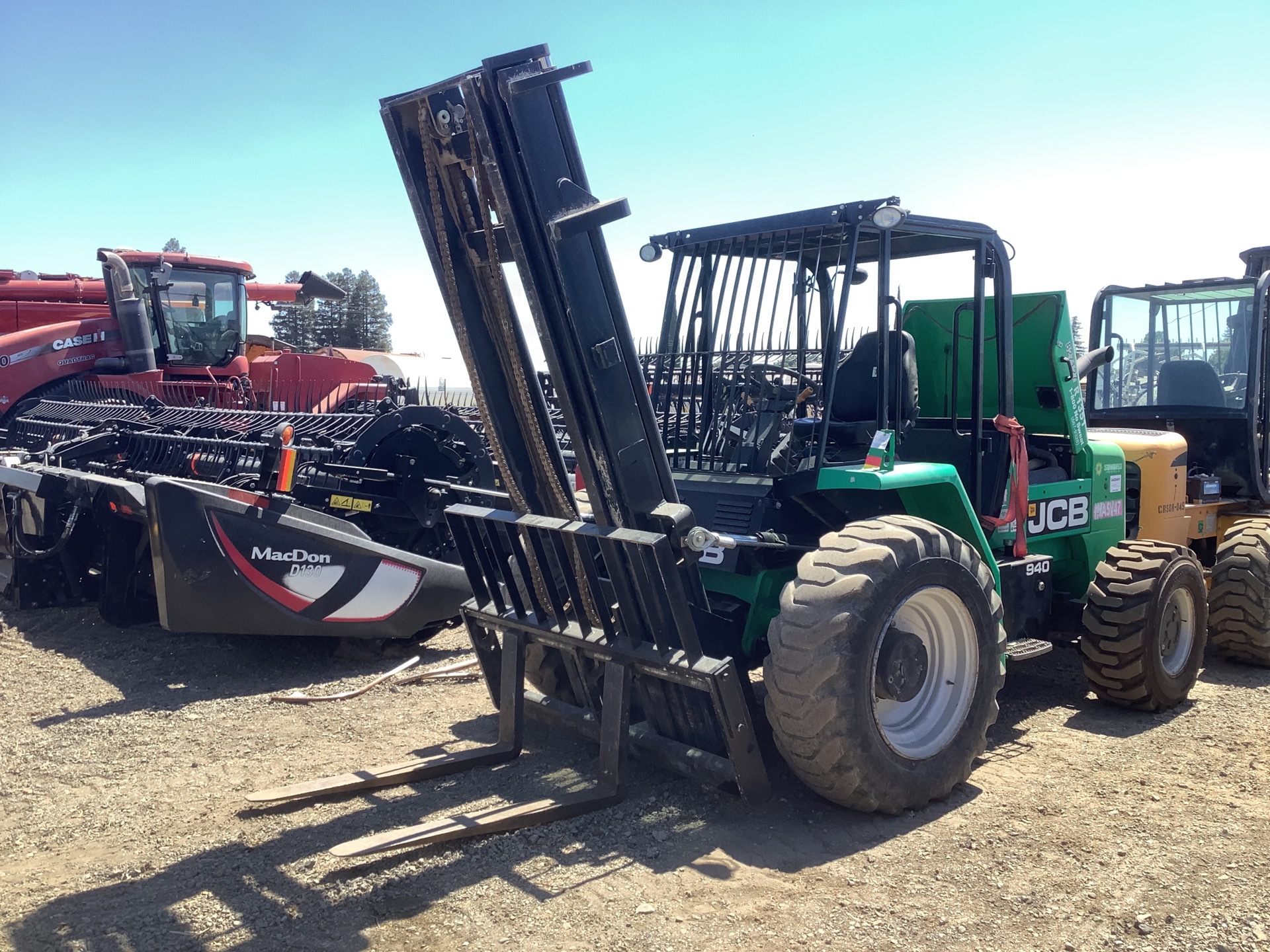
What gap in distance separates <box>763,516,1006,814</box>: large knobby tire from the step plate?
47cm

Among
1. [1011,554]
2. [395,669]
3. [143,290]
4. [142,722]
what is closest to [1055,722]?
[1011,554]

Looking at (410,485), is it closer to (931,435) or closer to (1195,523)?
(931,435)

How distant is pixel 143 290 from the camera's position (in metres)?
10.7

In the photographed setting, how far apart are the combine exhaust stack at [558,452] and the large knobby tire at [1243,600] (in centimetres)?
398

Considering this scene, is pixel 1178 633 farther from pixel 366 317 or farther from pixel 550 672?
pixel 366 317

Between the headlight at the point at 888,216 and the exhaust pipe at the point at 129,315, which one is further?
the exhaust pipe at the point at 129,315

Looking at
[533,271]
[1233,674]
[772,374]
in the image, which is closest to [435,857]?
[533,271]

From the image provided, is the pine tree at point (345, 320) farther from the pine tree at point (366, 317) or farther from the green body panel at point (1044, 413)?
the green body panel at point (1044, 413)

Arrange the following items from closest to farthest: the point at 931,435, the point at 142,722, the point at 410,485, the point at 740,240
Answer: the point at 740,240 → the point at 142,722 → the point at 931,435 → the point at 410,485

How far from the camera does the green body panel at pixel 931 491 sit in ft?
13.6

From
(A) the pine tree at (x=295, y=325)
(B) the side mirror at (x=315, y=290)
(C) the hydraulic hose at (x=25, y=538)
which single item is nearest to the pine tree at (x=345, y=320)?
(A) the pine tree at (x=295, y=325)

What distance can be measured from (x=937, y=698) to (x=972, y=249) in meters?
2.19

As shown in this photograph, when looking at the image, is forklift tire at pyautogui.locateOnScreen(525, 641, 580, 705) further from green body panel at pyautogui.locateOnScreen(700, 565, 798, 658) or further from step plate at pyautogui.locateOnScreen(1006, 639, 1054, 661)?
step plate at pyautogui.locateOnScreen(1006, 639, 1054, 661)

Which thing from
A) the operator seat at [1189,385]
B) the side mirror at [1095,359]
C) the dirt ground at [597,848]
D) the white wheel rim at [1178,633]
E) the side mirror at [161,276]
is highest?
the side mirror at [161,276]
